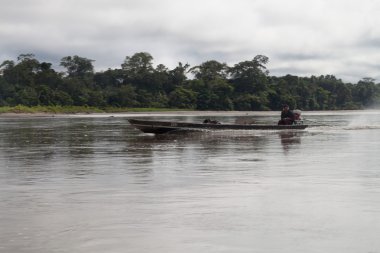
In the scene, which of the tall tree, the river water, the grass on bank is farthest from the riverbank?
the river water

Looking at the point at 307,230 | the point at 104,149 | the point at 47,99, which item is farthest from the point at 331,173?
the point at 47,99

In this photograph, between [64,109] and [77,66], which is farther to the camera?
[77,66]

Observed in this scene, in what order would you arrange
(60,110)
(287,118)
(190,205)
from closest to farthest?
(190,205) < (287,118) < (60,110)

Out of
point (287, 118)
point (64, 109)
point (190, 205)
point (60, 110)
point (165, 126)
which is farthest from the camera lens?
point (64, 109)

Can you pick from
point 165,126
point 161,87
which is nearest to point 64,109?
point 161,87

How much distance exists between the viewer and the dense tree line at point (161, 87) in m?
100

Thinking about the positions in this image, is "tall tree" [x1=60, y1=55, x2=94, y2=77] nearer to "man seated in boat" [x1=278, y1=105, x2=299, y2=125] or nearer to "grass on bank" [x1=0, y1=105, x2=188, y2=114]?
"grass on bank" [x1=0, y1=105, x2=188, y2=114]

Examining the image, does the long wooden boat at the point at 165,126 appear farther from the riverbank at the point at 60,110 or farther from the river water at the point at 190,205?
the riverbank at the point at 60,110

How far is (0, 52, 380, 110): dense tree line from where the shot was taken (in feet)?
329

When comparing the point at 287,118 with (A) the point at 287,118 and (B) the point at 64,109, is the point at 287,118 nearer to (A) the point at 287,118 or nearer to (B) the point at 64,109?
(A) the point at 287,118

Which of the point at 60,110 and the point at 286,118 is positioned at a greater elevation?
the point at 60,110

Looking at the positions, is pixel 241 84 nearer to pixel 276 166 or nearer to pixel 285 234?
pixel 276 166

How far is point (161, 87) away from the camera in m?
118

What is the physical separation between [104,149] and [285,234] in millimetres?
16405
